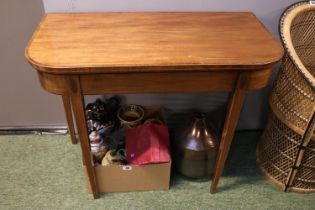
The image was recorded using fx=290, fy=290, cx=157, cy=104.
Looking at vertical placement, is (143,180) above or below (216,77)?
below

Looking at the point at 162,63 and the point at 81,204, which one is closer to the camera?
the point at 162,63

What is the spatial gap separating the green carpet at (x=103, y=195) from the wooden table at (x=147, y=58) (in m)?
0.34

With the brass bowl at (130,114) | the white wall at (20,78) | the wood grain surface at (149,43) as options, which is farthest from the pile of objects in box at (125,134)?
the wood grain surface at (149,43)

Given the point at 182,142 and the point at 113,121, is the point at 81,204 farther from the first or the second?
the point at 182,142

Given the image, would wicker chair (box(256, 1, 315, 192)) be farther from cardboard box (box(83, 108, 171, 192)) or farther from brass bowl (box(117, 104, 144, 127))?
brass bowl (box(117, 104, 144, 127))

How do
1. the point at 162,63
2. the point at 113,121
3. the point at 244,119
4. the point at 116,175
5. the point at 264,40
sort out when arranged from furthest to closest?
the point at 244,119
the point at 113,121
the point at 116,175
the point at 264,40
the point at 162,63

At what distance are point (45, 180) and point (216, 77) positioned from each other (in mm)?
1014

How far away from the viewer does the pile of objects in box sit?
4.28 feet

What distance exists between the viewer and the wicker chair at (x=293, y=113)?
1.17 meters

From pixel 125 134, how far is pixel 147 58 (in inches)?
23.4

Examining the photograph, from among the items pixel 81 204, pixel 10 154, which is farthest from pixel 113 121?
pixel 10 154

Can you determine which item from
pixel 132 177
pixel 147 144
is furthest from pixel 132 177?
pixel 147 144

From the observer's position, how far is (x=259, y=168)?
1.55 metres

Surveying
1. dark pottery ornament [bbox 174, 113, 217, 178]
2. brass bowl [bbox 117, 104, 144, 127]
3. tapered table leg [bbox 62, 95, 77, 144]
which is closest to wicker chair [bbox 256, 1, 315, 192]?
dark pottery ornament [bbox 174, 113, 217, 178]
